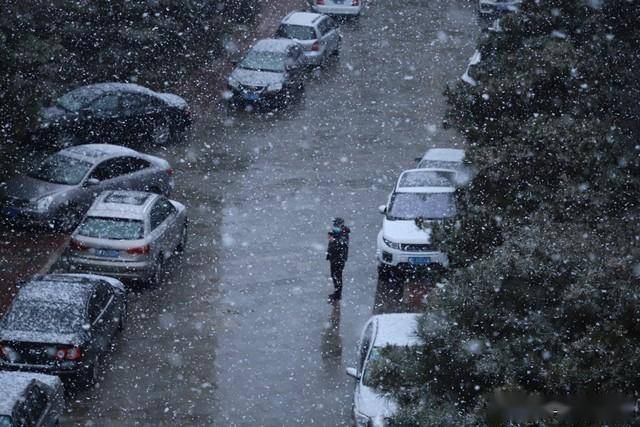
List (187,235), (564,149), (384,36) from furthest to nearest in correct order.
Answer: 1. (384,36)
2. (187,235)
3. (564,149)

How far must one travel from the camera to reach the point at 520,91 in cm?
1320

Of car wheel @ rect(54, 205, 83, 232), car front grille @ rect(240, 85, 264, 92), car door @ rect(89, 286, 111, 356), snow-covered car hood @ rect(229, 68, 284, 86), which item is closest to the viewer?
car door @ rect(89, 286, 111, 356)

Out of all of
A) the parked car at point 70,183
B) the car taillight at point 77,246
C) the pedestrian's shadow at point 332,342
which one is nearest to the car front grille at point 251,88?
the parked car at point 70,183

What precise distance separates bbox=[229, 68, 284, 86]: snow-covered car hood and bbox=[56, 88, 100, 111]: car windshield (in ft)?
18.3

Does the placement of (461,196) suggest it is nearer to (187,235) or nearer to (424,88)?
(187,235)

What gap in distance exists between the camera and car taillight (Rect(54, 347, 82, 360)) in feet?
43.4

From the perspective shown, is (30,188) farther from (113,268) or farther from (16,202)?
(113,268)

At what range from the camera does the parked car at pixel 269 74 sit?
1064 inches

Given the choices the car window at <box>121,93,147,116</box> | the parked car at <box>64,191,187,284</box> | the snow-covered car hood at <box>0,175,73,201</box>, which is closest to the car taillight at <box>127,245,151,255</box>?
the parked car at <box>64,191,187,284</box>

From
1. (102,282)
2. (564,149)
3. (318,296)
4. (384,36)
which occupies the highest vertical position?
(564,149)

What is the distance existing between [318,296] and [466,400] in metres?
9.65

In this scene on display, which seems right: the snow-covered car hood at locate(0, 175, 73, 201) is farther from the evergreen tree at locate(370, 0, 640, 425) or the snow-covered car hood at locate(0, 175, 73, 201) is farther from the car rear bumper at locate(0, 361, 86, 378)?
the evergreen tree at locate(370, 0, 640, 425)

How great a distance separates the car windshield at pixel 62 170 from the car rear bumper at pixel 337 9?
783 inches

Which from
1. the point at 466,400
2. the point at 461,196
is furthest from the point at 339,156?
the point at 466,400
